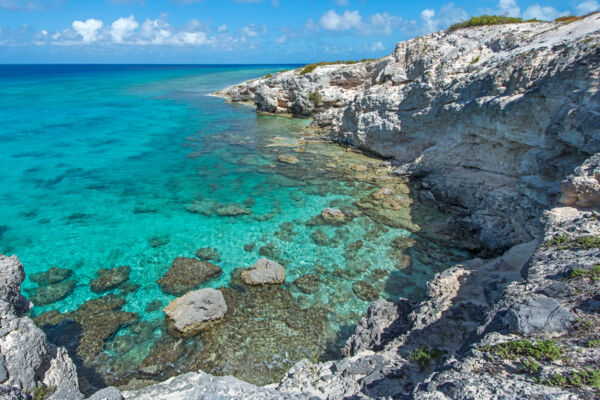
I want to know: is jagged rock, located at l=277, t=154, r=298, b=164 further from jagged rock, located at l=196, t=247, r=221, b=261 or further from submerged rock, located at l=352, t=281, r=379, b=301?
submerged rock, located at l=352, t=281, r=379, b=301

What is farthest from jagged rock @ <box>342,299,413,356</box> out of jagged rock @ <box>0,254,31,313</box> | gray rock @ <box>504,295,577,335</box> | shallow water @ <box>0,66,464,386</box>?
jagged rock @ <box>0,254,31,313</box>

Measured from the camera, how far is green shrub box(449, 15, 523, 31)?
83.2 feet

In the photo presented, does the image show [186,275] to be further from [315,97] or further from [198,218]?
[315,97]

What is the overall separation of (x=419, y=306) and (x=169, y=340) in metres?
8.68

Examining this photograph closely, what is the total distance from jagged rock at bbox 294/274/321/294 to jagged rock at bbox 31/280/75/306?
32.2 ft

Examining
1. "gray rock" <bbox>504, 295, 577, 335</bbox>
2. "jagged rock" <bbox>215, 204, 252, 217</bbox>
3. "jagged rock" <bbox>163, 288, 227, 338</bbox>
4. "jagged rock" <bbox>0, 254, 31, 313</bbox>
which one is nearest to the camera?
"gray rock" <bbox>504, 295, 577, 335</bbox>

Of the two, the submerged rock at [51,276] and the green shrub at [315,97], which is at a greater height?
the green shrub at [315,97]

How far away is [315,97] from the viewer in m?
46.8

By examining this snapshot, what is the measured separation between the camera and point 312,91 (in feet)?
154

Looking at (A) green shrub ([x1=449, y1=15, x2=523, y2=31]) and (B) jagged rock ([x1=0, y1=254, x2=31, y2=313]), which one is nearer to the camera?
(B) jagged rock ([x1=0, y1=254, x2=31, y2=313])

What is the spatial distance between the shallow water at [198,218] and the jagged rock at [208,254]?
40 centimetres

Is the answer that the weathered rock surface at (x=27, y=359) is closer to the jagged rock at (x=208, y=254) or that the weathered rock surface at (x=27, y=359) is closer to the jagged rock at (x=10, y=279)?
the jagged rock at (x=10, y=279)

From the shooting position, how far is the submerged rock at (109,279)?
14237 millimetres

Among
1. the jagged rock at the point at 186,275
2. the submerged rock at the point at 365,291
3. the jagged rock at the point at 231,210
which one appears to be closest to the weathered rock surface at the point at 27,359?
the jagged rock at the point at 186,275
